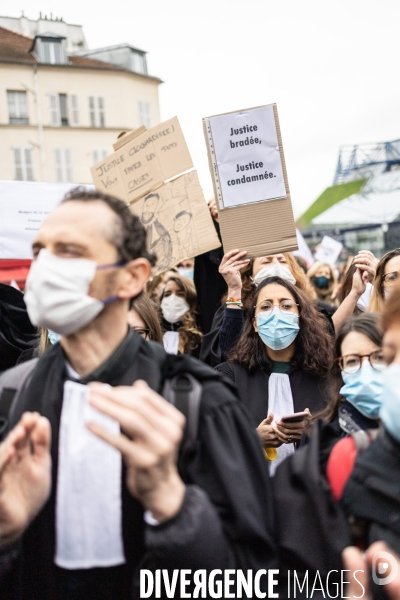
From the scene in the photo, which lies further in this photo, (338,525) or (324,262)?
(324,262)

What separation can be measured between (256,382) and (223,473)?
190 cm

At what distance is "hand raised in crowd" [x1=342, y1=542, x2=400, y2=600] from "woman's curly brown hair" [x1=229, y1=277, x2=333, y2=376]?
77.2 inches

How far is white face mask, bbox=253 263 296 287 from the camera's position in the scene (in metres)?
4.17

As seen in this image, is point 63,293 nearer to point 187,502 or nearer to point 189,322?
point 187,502

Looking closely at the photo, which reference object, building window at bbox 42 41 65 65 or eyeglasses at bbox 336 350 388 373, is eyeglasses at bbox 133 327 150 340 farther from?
building window at bbox 42 41 65 65

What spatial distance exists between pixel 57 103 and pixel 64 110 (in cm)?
55

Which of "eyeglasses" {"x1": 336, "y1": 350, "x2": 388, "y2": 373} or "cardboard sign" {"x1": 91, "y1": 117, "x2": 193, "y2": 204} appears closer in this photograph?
"eyeglasses" {"x1": 336, "y1": 350, "x2": 388, "y2": 373}

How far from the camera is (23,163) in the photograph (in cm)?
3372

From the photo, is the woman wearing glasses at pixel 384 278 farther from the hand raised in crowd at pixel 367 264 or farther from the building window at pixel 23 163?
the building window at pixel 23 163

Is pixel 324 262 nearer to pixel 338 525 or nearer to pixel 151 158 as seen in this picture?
pixel 151 158

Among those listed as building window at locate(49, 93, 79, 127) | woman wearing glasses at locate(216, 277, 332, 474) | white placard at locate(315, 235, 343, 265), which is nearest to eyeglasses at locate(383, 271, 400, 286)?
woman wearing glasses at locate(216, 277, 332, 474)

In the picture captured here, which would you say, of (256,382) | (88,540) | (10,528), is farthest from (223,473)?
(256,382)

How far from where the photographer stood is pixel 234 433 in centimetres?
172

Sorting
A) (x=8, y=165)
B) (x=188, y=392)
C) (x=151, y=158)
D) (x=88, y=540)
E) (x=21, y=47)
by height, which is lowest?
(x=88, y=540)
